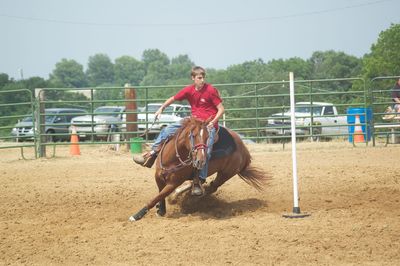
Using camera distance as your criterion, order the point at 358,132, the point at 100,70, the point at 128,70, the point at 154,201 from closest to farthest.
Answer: the point at 154,201
the point at 358,132
the point at 128,70
the point at 100,70

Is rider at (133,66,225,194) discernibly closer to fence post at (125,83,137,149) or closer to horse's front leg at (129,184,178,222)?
horse's front leg at (129,184,178,222)

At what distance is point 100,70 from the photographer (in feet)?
468

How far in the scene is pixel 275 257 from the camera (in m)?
6.38

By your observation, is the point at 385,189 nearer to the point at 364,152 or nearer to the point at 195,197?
the point at 195,197

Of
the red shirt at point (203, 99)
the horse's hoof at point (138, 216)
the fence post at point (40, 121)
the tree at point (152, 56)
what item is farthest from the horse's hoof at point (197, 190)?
the tree at point (152, 56)

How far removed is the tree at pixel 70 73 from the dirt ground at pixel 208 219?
107840mm

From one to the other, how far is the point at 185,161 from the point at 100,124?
832 cm

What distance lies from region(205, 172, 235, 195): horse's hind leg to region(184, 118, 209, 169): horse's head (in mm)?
1125

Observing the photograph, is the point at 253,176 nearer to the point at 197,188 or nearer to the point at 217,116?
the point at 197,188

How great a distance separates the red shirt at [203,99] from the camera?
29.0 ft

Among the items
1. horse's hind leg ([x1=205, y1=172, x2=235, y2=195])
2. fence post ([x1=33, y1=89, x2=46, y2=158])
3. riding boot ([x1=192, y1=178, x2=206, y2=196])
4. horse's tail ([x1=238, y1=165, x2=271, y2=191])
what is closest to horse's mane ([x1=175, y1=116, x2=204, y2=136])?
riding boot ([x1=192, y1=178, x2=206, y2=196])

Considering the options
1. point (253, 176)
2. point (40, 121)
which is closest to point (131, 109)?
point (40, 121)

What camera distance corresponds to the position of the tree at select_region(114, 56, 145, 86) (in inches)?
4968

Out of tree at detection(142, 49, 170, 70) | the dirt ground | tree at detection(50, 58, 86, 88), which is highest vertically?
tree at detection(142, 49, 170, 70)
